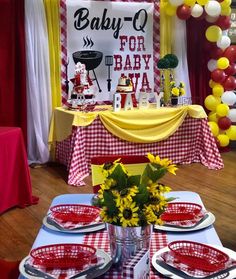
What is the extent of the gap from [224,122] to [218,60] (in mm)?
772

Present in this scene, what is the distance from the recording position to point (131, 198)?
1039 millimetres

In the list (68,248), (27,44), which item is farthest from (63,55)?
(68,248)

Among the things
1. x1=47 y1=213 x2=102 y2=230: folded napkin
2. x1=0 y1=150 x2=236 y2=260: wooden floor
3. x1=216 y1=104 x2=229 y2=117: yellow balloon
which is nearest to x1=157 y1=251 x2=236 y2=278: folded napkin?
x1=47 y1=213 x2=102 y2=230: folded napkin

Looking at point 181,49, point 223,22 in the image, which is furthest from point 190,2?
point 181,49

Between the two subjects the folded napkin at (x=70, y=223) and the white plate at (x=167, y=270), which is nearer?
the white plate at (x=167, y=270)

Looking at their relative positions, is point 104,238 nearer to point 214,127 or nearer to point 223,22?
point 214,127

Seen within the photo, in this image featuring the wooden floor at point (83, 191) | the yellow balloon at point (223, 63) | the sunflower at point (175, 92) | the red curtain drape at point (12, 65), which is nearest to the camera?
the wooden floor at point (83, 191)

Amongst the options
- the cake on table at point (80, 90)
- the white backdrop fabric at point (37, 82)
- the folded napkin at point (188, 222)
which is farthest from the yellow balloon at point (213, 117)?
the folded napkin at point (188, 222)

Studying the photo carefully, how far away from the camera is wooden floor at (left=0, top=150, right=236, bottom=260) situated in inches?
120

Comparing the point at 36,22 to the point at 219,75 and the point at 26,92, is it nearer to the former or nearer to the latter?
the point at 26,92

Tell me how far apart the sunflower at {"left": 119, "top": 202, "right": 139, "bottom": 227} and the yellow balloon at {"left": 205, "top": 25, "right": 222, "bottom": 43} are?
458 centimetres

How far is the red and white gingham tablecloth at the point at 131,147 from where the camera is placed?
4.36 m

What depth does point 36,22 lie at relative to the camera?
4.88 m

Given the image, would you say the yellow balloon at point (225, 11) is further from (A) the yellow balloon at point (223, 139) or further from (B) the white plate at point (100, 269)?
(B) the white plate at point (100, 269)
